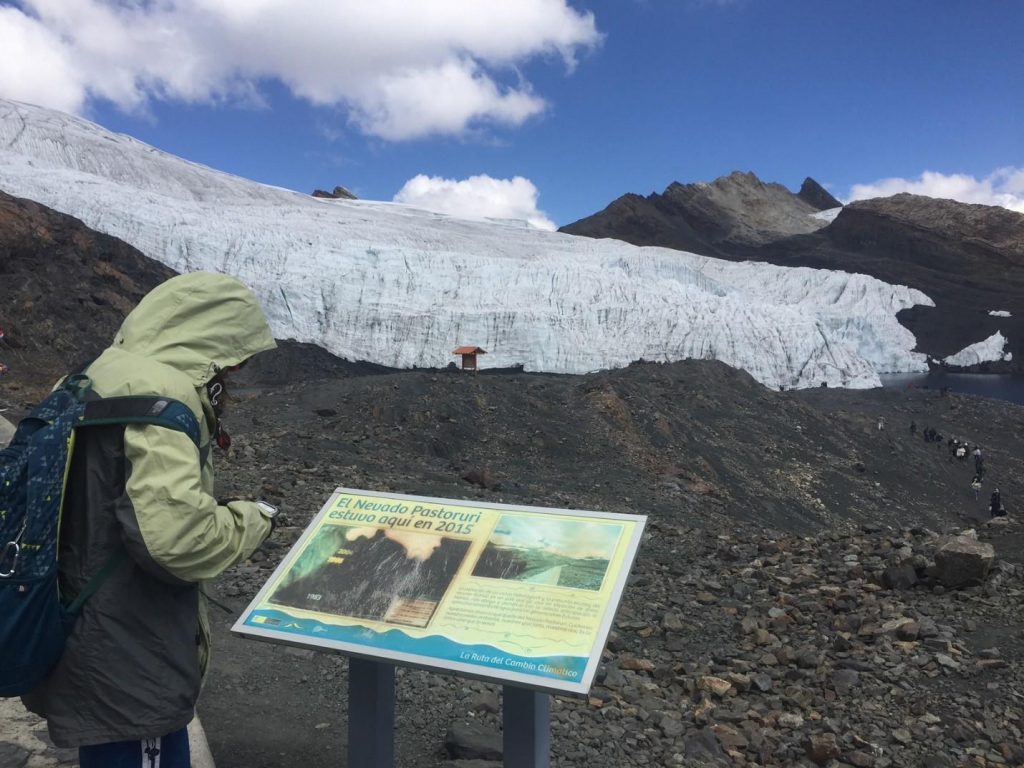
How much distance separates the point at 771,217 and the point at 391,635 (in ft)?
312

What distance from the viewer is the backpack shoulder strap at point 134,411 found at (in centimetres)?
205

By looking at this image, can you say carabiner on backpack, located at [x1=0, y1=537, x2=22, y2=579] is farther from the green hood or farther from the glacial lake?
the glacial lake

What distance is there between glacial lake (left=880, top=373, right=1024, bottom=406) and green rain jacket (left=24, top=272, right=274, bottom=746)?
47434 mm

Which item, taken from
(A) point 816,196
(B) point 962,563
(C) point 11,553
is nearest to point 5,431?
(C) point 11,553

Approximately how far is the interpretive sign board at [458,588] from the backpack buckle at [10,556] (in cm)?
115

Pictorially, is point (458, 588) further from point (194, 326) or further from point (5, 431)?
point (5, 431)

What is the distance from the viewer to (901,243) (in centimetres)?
7175

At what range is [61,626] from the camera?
2.06 m

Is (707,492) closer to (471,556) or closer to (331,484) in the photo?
(331,484)

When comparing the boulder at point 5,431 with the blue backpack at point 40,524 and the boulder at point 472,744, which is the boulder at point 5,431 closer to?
the boulder at point 472,744

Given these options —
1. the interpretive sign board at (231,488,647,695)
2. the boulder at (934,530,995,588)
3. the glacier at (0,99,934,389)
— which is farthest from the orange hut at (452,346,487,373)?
the interpretive sign board at (231,488,647,695)

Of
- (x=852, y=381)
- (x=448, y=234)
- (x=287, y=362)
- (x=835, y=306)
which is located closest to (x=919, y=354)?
(x=835, y=306)

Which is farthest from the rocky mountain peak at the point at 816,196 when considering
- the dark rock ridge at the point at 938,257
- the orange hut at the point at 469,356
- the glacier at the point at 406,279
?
the orange hut at the point at 469,356

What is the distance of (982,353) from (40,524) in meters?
66.5
